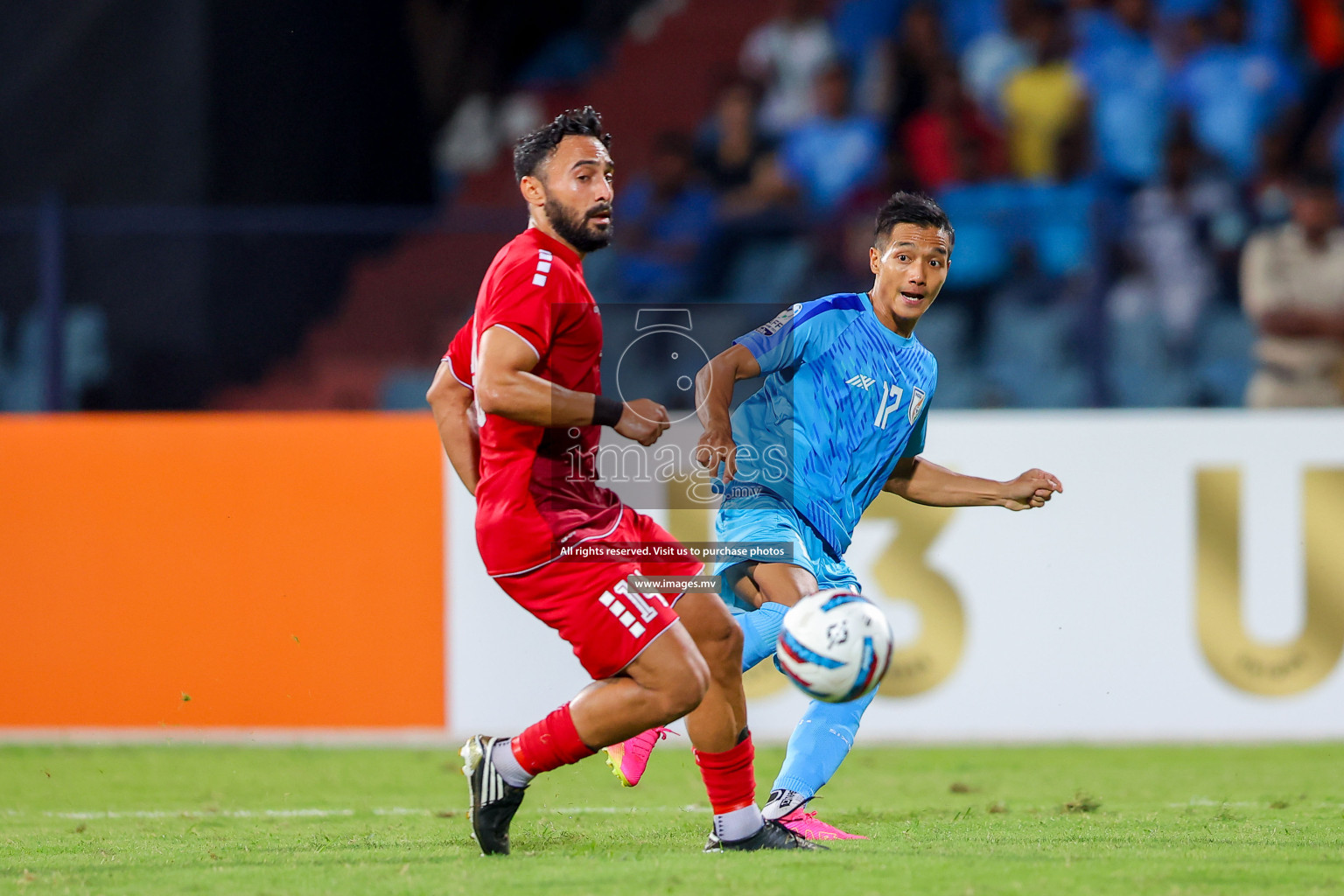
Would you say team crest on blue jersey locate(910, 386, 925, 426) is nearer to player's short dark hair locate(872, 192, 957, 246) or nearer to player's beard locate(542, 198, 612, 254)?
player's short dark hair locate(872, 192, 957, 246)

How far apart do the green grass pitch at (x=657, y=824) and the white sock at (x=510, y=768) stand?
24 cm

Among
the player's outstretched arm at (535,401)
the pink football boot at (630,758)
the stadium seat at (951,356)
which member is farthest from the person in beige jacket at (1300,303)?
the player's outstretched arm at (535,401)

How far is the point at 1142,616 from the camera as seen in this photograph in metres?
8.24

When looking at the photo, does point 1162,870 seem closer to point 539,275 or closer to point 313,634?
point 539,275

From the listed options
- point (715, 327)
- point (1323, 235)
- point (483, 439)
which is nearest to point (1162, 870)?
point (483, 439)

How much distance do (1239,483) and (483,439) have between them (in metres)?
4.95

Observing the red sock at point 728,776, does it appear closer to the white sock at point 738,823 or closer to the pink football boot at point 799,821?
the white sock at point 738,823

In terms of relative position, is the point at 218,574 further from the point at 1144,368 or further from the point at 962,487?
the point at 1144,368

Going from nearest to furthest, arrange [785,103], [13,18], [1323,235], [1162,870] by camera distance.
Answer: [1162,870] < [1323,235] < [13,18] < [785,103]

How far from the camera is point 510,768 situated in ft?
15.9

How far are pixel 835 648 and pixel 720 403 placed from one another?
861 mm

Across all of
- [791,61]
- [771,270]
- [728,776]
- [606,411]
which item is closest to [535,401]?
[606,411]

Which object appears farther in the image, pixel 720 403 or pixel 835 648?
pixel 720 403

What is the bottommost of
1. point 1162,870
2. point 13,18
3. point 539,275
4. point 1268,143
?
point 1162,870
